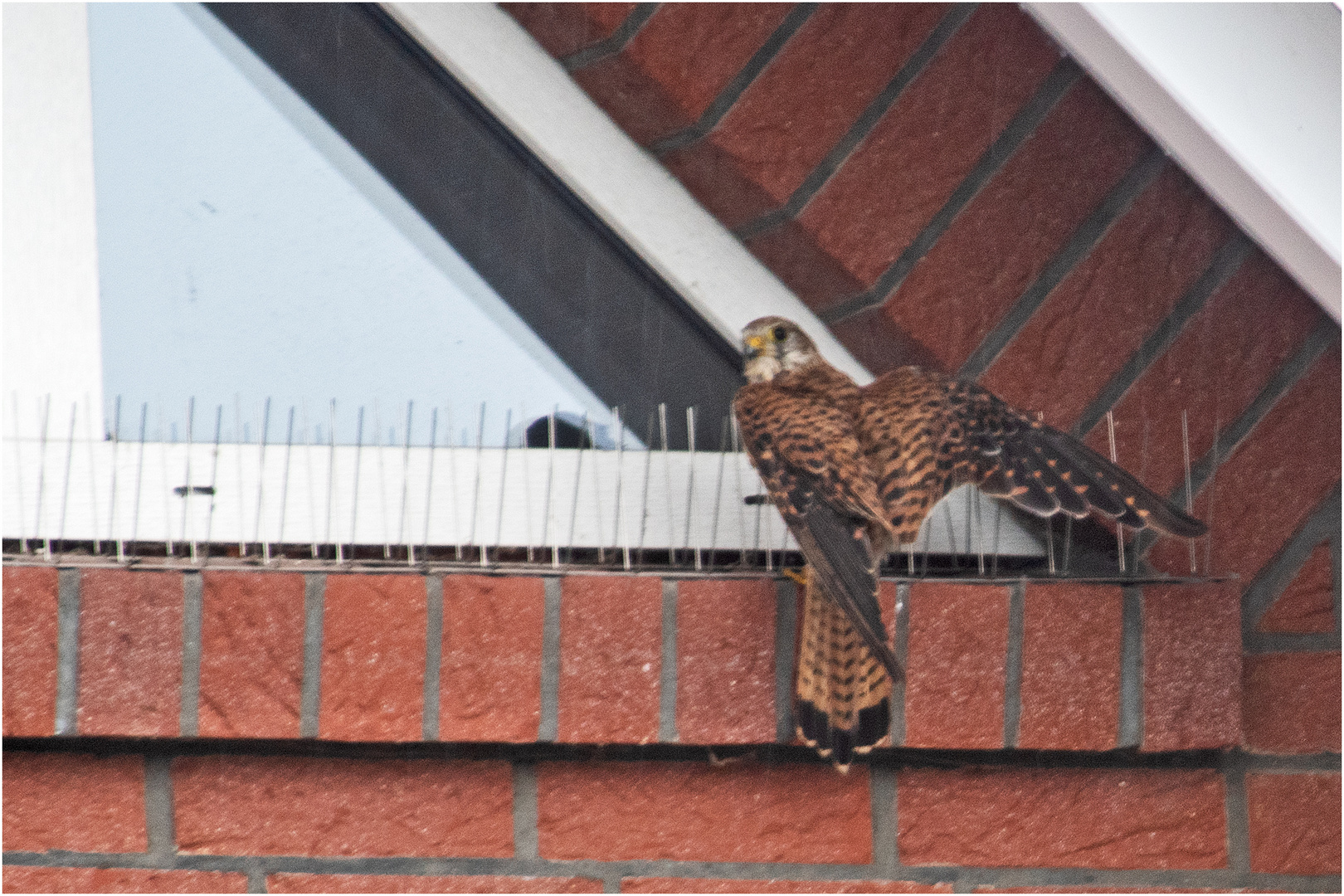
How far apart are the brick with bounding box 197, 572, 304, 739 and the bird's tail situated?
47cm

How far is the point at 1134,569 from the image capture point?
1.17 metres

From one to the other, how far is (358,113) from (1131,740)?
3.37 ft

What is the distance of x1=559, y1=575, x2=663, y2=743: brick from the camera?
1.08m

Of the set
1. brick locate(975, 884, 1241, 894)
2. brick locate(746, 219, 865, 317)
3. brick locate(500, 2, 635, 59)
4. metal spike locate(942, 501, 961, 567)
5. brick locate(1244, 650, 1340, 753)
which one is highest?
brick locate(500, 2, 635, 59)

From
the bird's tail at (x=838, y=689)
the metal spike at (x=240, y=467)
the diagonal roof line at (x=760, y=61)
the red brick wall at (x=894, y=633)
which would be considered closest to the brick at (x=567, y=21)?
the red brick wall at (x=894, y=633)

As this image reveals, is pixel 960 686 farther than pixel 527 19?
No

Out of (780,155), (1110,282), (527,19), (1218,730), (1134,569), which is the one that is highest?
(527,19)

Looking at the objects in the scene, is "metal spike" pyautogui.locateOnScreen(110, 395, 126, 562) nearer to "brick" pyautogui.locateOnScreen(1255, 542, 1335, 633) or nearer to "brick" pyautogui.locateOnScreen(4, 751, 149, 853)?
"brick" pyautogui.locateOnScreen(4, 751, 149, 853)

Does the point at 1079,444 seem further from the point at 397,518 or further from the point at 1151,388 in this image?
the point at 397,518

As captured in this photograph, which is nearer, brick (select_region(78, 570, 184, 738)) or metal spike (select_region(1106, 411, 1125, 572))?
brick (select_region(78, 570, 184, 738))

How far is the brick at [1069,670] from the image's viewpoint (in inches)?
43.4

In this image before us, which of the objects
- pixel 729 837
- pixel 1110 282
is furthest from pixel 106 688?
pixel 1110 282

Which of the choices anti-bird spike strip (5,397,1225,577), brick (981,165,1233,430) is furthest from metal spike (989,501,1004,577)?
brick (981,165,1233,430)

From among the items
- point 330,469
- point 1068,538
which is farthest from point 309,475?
point 1068,538
